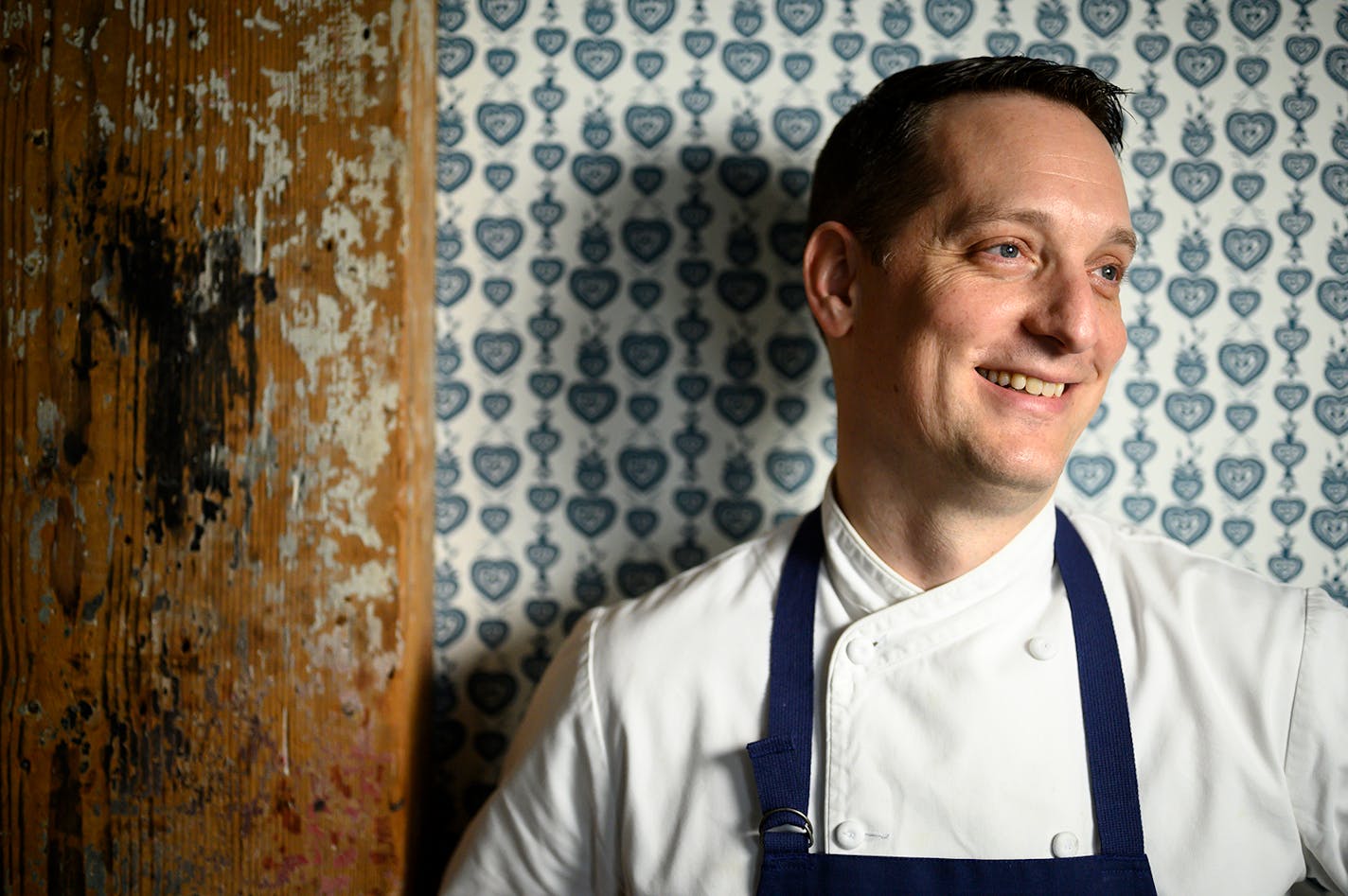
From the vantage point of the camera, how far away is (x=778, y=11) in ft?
4.77

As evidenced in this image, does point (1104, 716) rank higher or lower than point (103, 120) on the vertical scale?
lower

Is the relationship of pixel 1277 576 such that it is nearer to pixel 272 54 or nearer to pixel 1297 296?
pixel 1297 296

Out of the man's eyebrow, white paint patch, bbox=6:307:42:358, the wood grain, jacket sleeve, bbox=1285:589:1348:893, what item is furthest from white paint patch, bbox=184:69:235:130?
jacket sleeve, bbox=1285:589:1348:893

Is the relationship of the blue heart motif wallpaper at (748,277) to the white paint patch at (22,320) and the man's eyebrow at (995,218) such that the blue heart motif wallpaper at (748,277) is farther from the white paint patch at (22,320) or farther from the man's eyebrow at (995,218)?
the white paint patch at (22,320)

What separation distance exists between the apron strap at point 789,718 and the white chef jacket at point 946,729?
0.02m

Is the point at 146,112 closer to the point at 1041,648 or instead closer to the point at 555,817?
the point at 555,817

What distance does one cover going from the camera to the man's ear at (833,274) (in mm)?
1148

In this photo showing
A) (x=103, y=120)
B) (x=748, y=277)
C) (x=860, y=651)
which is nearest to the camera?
(x=860, y=651)

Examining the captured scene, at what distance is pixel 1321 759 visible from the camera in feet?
3.26

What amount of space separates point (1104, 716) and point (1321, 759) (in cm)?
27

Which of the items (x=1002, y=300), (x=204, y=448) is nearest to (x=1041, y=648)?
(x=1002, y=300)

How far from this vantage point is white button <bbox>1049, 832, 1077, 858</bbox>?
0.96 m

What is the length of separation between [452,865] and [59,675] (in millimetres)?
646

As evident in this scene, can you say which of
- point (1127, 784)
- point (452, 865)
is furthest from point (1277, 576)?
point (452, 865)
